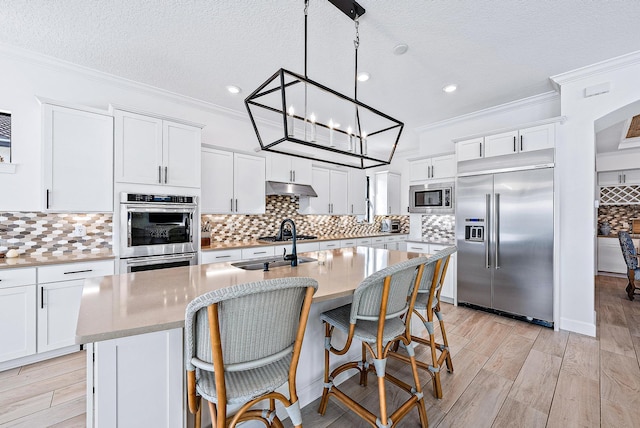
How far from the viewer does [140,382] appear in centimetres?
112

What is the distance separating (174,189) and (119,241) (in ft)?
2.55

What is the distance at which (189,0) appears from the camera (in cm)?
201

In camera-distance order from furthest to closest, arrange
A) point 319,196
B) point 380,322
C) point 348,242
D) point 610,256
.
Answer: point 610,256
point 319,196
point 348,242
point 380,322

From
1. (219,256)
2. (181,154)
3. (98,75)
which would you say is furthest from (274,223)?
(98,75)

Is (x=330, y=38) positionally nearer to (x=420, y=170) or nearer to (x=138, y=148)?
(x=138, y=148)

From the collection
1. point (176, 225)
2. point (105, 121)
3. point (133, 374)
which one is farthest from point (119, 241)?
point (133, 374)

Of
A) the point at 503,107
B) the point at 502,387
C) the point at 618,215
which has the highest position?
the point at 503,107

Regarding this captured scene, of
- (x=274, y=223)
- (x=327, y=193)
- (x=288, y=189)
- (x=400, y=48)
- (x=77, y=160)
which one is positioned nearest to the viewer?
(x=400, y=48)

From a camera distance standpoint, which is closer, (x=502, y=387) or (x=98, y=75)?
(x=502, y=387)

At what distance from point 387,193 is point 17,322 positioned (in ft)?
18.5

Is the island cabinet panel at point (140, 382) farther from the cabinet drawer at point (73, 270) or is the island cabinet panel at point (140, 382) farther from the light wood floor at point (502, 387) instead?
the cabinet drawer at point (73, 270)

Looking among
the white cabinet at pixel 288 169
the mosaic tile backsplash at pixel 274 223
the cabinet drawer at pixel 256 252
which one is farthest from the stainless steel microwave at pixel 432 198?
the cabinet drawer at pixel 256 252

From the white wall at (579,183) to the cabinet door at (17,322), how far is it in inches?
211

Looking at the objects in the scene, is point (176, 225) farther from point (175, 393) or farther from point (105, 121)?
point (175, 393)
